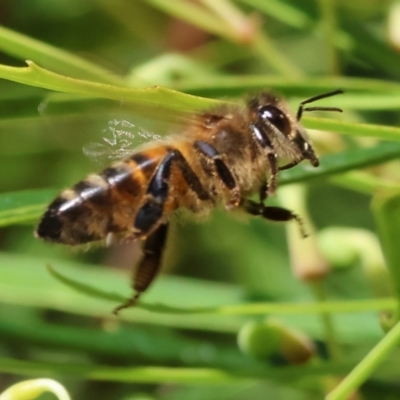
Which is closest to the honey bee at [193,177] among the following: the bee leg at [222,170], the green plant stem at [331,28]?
the bee leg at [222,170]

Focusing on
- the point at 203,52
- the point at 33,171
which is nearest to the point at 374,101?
the point at 203,52

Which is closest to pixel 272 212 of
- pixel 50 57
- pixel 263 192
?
pixel 263 192

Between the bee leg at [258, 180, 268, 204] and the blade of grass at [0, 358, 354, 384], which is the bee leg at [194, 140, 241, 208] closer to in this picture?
the bee leg at [258, 180, 268, 204]

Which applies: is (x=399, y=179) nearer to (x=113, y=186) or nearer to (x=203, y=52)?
(x=113, y=186)

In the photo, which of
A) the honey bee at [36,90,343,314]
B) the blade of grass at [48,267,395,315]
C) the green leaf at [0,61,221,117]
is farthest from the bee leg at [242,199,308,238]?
the green leaf at [0,61,221,117]

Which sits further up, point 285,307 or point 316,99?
point 316,99

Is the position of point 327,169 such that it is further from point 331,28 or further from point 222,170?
point 331,28

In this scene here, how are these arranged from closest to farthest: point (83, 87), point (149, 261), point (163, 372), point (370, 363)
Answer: point (83, 87)
point (370, 363)
point (163, 372)
point (149, 261)
